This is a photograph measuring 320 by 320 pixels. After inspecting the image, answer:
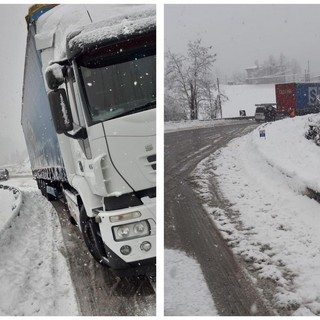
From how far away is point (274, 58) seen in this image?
2318 mm

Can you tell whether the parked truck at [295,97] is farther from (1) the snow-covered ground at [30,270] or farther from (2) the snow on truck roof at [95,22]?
(1) the snow-covered ground at [30,270]

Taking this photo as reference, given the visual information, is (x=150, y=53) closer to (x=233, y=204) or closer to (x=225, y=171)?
(x=225, y=171)

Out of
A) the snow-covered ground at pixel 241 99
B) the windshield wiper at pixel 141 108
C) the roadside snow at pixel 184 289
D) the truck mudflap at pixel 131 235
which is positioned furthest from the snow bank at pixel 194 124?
the roadside snow at pixel 184 289

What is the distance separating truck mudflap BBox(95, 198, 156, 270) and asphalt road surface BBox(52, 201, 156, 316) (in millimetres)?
216

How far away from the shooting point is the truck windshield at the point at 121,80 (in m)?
2.35

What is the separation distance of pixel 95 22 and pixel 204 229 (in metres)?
1.33

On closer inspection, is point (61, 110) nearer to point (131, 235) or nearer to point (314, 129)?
point (131, 235)

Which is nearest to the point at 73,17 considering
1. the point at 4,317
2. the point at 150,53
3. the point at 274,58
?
the point at 150,53

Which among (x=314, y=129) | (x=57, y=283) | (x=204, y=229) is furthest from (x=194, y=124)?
(x=57, y=283)

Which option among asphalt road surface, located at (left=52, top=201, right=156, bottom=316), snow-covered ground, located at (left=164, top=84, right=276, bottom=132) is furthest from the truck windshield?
asphalt road surface, located at (left=52, top=201, right=156, bottom=316)

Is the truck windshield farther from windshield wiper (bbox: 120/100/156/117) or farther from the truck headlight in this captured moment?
the truck headlight

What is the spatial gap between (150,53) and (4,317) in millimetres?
1735

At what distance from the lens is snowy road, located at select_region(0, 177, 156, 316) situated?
2516mm

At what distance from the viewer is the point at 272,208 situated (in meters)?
2.40
